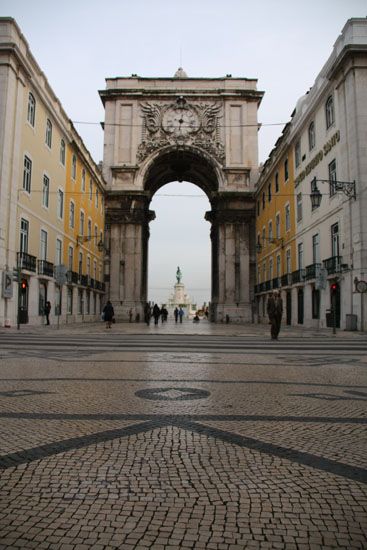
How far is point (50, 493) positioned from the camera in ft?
6.70

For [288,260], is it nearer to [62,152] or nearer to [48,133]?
[62,152]

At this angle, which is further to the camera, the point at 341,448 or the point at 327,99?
the point at 327,99

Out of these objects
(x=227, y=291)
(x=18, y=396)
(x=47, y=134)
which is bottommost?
(x=18, y=396)

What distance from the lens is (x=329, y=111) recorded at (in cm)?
2494

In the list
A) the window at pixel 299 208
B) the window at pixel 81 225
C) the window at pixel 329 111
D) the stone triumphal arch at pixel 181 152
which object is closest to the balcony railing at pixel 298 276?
the window at pixel 299 208

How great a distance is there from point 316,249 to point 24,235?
1670 cm

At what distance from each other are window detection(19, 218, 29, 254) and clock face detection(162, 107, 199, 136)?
961 inches

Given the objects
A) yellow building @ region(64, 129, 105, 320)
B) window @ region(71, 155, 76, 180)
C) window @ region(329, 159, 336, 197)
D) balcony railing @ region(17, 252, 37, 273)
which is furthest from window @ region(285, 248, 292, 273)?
balcony railing @ region(17, 252, 37, 273)

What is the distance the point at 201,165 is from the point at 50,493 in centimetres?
4654

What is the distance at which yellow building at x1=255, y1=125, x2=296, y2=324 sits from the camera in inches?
1259

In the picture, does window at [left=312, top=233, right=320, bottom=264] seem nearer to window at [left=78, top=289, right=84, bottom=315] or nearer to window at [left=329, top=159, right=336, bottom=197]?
window at [left=329, top=159, right=336, bottom=197]

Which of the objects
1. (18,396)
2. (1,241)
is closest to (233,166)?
(1,241)

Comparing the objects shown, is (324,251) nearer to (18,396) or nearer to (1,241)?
(1,241)

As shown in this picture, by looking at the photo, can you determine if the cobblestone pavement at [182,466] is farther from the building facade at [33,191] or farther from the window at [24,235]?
the window at [24,235]
